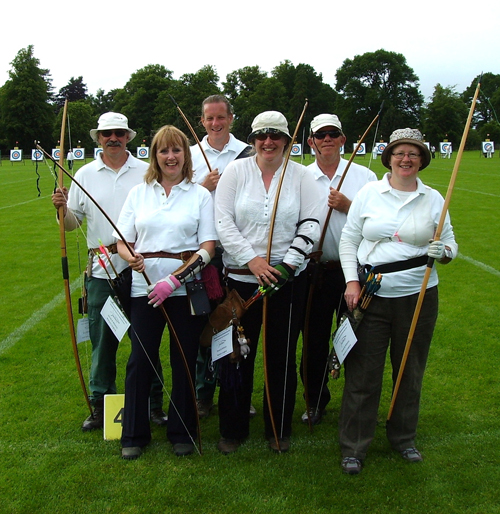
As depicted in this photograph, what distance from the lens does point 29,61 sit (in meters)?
52.5

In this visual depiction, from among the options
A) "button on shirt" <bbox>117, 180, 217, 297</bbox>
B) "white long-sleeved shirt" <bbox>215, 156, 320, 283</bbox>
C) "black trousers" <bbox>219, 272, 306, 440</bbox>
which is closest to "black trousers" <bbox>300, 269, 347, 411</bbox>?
"black trousers" <bbox>219, 272, 306, 440</bbox>

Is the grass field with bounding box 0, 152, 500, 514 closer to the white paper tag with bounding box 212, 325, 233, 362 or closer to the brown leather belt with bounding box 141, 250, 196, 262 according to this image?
the white paper tag with bounding box 212, 325, 233, 362

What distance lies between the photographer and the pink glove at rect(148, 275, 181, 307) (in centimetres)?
292

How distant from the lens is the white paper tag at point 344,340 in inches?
119

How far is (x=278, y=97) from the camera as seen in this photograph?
157 feet

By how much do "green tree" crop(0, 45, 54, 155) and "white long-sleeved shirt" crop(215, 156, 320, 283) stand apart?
44.3 metres

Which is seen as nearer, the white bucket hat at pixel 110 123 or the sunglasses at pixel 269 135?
the sunglasses at pixel 269 135

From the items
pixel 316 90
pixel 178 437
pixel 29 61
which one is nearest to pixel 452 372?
pixel 178 437

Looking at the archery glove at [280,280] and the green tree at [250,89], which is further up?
the green tree at [250,89]

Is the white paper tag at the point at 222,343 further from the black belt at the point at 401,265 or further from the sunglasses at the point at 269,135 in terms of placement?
the sunglasses at the point at 269,135

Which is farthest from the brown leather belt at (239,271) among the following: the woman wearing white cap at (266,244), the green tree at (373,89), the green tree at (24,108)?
the green tree at (373,89)

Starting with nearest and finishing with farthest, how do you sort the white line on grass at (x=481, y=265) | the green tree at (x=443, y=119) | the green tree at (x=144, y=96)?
the white line on grass at (x=481, y=265) → the green tree at (x=443, y=119) → the green tree at (x=144, y=96)

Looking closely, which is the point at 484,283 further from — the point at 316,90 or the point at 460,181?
the point at 316,90

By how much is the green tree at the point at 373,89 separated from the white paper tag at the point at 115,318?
5563 cm
